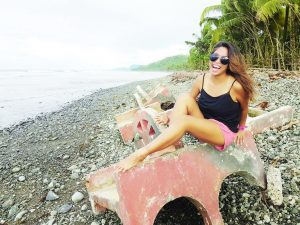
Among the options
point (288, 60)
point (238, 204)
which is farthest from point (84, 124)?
point (288, 60)

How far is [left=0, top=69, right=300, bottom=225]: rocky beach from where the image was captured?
147 inches

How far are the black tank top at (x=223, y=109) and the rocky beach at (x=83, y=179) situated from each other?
1017 millimetres

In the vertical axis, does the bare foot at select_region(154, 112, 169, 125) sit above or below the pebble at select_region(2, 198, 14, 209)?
above

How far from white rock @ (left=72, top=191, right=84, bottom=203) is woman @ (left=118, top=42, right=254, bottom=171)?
2.27 m

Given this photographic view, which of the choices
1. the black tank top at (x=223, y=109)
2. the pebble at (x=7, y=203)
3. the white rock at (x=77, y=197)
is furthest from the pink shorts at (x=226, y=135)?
the pebble at (x=7, y=203)

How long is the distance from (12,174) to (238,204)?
195 inches

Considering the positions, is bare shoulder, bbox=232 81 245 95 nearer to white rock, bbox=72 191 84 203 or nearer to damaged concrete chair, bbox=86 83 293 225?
damaged concrete chair, bbox=86 83 293 225

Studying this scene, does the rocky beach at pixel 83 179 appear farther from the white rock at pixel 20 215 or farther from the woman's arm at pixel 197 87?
the woman's arm at pixel 197 87

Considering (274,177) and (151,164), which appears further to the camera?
(274,177)

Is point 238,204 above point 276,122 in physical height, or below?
below

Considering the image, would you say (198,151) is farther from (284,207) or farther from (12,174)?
(12,174)

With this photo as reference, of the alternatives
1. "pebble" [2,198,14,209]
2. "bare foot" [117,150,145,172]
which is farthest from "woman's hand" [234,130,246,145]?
"pebble" [2,198,14,209]

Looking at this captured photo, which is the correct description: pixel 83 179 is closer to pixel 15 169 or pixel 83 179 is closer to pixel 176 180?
pixel 15 169

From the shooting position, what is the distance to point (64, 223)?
4.29 metres
